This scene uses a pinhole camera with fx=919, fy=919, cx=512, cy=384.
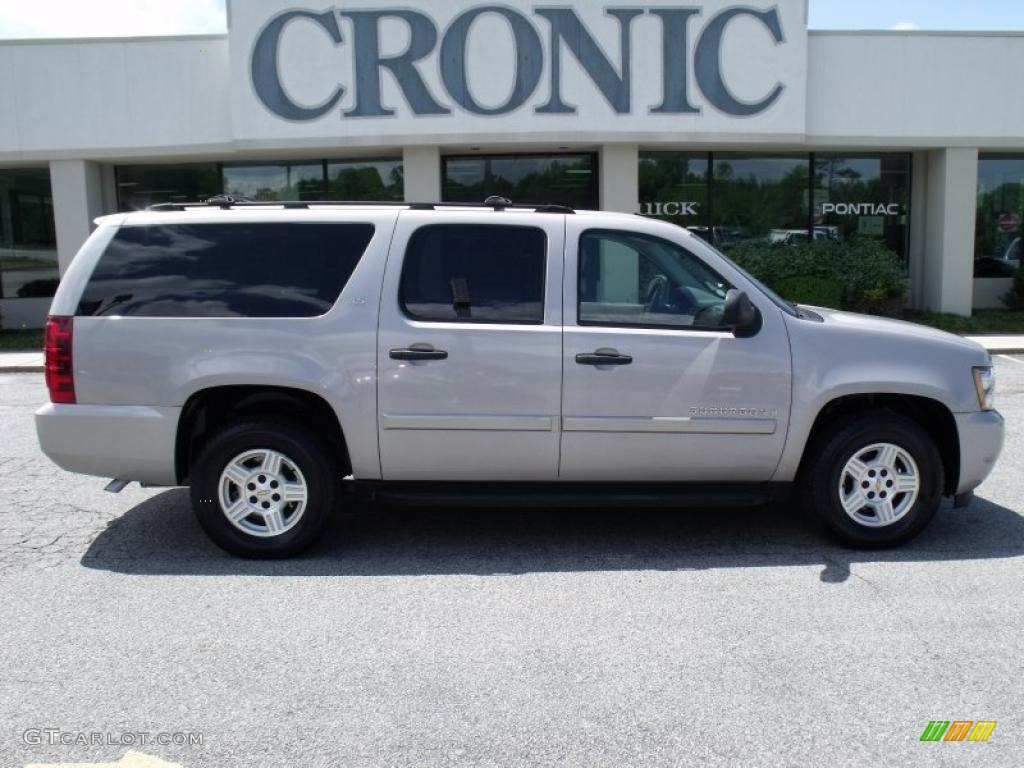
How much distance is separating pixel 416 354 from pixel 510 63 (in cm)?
1114

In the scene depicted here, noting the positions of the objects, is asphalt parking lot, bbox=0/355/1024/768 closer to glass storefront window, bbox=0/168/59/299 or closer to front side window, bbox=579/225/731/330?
front side window, bbox=579/225/731/330

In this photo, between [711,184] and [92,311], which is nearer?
[92,311]

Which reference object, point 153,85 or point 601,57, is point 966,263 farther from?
point 153,85

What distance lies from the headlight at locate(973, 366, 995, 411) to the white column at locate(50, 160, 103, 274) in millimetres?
15502

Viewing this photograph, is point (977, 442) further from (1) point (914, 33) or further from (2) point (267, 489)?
(1) point (914, 33)

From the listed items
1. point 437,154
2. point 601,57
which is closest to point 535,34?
point 601,57

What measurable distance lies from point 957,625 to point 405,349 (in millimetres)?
3067

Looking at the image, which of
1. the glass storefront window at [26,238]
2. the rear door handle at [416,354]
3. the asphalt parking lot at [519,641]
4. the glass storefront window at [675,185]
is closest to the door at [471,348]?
the rear door handle at [416,354]

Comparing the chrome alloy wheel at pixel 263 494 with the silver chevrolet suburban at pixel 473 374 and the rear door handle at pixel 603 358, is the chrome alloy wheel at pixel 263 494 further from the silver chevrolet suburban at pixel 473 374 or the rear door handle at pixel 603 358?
the rear door handle at pixel 603 358

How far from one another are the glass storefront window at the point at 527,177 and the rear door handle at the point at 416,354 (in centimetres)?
1241

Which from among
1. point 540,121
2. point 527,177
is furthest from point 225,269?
point 527,177

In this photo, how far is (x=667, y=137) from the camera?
15445 mm

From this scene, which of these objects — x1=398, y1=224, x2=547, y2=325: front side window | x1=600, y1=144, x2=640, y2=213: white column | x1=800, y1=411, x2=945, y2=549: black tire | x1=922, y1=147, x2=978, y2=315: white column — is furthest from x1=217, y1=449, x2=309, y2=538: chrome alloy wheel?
x1=922, y1=147, x2=978, y2=315: white column

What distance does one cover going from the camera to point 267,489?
17.1 feet
